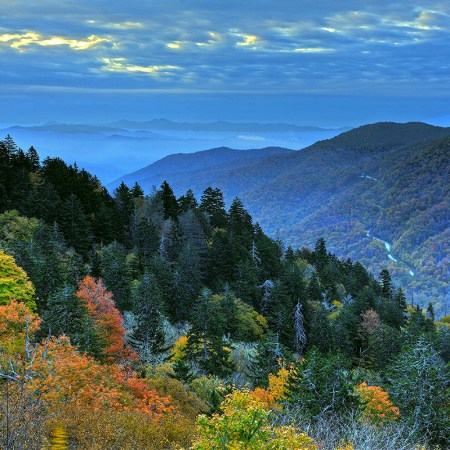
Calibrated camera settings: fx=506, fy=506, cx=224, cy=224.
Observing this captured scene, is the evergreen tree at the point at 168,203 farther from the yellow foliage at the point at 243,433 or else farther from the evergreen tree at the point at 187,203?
the yellow foliage at the point at 243,433

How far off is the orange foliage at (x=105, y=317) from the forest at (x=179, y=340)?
192 millimetres

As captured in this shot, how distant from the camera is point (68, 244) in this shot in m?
60.6

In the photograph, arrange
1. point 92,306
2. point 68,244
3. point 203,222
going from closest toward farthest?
point 92,306
point 68,244
point 203,222

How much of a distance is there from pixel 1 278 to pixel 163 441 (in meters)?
22.5

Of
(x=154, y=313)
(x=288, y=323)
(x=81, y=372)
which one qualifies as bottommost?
(x=288, y=323)

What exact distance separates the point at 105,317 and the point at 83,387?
60.5 feet

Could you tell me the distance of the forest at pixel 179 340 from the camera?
14797 millimetres

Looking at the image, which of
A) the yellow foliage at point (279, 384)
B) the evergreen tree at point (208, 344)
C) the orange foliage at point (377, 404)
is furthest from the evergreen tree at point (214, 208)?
the orange foliage at point (377, 404)

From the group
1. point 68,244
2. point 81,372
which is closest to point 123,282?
point 68,244

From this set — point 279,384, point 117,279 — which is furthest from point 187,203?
point 279,384

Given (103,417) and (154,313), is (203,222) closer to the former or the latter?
(154,313)

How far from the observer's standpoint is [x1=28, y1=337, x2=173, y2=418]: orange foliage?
1845cm

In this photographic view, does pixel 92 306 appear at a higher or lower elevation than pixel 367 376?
higher

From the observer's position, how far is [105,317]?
126ft
